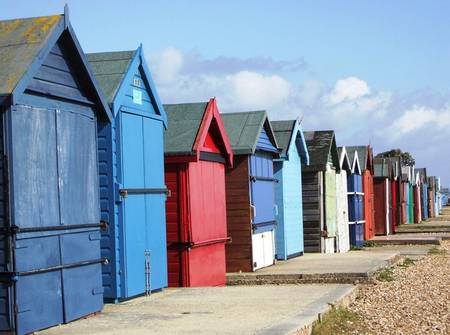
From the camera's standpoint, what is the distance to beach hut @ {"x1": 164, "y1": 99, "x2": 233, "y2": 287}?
1538 cm

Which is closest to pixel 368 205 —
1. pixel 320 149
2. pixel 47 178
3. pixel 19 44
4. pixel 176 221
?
pixel 320 149

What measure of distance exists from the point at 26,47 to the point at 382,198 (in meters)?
31.3

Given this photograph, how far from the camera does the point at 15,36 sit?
33.6 ft

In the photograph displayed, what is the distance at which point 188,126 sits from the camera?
51.8 ft

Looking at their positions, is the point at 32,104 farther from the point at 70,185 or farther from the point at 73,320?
the point at 73,320

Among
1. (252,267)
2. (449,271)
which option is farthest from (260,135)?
(449,271)

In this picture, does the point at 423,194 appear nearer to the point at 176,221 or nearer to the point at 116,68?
the point at 176,221

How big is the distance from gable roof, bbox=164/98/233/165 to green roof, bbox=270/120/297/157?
19.3ft

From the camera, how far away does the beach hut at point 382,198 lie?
3947cm

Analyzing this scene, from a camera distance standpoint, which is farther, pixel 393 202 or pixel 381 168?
pixel 393 202

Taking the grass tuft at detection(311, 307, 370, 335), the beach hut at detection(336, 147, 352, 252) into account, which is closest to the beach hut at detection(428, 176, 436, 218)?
the beach hut at detection(336, 147, 352, 252)

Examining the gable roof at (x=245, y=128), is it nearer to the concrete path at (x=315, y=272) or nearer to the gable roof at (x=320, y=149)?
the concrete path at (x=315, y=272)

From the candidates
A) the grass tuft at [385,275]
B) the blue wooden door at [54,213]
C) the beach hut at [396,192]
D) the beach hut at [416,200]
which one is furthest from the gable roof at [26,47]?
the beach hut at [416,200]

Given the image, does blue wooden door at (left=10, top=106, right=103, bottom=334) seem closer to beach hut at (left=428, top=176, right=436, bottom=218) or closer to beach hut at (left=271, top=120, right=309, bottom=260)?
beach hut at (left=271, top=120, right=309, bottom=260)
